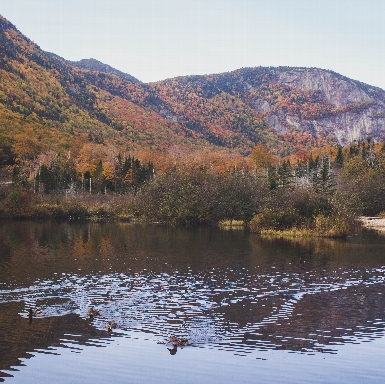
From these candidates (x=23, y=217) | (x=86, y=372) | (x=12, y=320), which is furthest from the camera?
(x=23, y=217)

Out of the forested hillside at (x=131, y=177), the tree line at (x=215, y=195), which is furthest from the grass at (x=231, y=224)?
the forested hillside at (x=131, y=177)

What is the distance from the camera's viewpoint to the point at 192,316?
73.4 feet

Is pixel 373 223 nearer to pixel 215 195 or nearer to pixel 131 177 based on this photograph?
pixel 215 195

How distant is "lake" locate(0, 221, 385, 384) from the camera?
16.3 meters

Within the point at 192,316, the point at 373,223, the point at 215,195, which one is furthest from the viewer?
the point at 373,223

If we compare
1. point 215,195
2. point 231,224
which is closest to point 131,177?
point 215,195

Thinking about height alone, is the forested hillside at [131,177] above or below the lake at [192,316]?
above

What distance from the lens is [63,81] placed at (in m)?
198

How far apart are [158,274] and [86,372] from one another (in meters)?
17.0

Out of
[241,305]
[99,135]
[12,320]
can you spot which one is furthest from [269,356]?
[99,135]

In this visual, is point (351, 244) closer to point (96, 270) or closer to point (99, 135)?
point (96, 270)

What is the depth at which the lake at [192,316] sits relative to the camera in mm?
16266

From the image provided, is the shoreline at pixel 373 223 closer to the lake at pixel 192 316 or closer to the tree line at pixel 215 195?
the tree line at pixel 215 195

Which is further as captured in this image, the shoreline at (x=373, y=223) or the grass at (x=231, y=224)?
the shoreline at (x=373, y=223)
